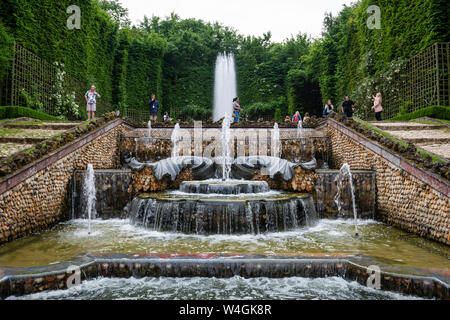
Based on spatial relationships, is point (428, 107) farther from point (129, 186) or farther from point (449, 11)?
point (129, 186)

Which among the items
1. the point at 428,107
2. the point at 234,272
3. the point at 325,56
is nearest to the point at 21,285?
the point at 234,272

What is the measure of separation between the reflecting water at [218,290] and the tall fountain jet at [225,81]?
23.9 metres

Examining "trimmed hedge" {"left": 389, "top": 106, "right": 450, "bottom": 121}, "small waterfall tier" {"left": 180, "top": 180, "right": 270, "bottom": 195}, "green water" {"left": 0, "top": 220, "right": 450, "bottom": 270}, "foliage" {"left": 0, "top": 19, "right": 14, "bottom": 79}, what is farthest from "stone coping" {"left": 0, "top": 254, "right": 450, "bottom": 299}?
"foliage" {"left": 0, "top": 19, "right": 14, "bottom": 79}

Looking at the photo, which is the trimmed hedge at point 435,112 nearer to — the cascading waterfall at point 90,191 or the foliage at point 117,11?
A: the cascading waterfall at point 90,191

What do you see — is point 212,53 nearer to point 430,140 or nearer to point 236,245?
point 430,140

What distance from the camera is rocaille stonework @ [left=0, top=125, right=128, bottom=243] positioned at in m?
4.93

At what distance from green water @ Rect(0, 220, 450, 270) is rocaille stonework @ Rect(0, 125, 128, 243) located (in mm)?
271

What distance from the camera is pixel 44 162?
19.6 ft

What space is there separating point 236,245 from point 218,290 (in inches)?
57.0

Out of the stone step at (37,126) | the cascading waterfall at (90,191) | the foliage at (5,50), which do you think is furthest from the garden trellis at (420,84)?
the foliage at (5,50)

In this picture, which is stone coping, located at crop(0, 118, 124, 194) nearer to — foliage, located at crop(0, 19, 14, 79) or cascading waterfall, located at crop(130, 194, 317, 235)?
cascading waterfall, located at crop(130, 194, 317, 235)

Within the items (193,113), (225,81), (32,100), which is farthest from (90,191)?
(225,81)
